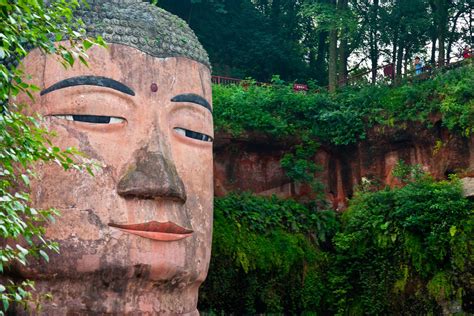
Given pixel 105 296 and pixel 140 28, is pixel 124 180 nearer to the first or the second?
pixel 105 296

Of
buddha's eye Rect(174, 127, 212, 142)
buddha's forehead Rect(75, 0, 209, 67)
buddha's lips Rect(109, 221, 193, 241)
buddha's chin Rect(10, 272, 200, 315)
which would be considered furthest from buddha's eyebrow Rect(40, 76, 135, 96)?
buddha's chin Rect(10, 272, 200, 315)

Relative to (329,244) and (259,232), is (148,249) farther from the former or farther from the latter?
(329,244)

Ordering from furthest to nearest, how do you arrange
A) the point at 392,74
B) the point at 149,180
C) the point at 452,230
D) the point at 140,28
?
the point at 392,74 → the point at 452,230 → the point at 140,28 → the point at 149,180

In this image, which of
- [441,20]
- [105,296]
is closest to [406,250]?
[105,296]

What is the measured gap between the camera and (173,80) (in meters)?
9.05

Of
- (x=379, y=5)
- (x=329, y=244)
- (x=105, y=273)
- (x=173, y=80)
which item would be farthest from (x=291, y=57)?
(x=105, y=273)

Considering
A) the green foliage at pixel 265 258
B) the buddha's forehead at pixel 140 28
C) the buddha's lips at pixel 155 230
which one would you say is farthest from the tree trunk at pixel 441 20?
the buddha's lips at pixel 155 230

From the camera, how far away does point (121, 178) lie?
8.33m

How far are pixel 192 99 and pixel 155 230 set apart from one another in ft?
6.17

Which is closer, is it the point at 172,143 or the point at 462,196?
the point at 172,143

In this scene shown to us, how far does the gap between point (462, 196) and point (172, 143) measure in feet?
23.4

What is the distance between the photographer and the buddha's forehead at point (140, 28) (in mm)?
8906

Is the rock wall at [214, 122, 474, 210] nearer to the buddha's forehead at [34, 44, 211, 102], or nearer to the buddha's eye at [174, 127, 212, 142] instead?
the buddha's eye at [174, 127, 212, 142]

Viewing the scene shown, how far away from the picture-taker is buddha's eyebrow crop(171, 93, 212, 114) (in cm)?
901
